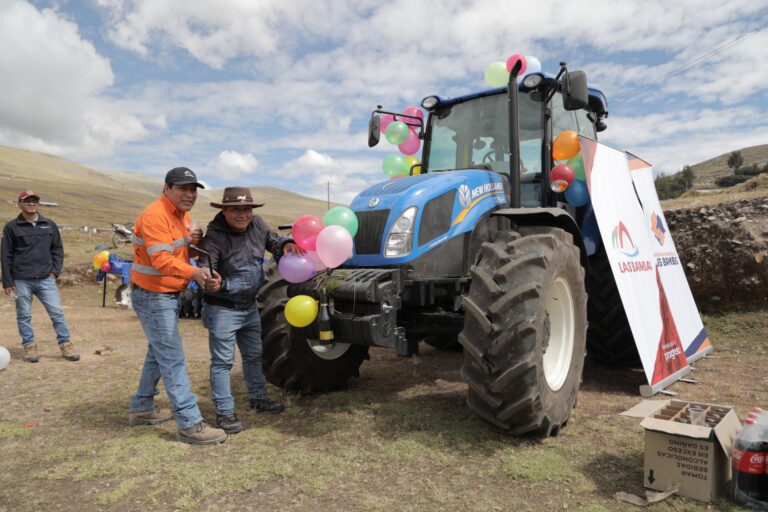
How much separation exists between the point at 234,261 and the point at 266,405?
1205mm

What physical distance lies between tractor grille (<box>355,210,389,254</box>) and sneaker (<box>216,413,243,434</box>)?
1466 millimetres

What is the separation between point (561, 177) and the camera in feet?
14.9

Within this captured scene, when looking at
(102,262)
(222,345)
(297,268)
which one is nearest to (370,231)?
(297,268)

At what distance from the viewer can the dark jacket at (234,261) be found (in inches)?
146

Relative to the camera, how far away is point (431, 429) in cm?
370

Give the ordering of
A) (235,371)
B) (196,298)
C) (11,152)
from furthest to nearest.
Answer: (11,152)
(196,298)
(235,371)

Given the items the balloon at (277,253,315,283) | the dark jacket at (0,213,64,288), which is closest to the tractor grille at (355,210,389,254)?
the balloon at (277,253,315,283)

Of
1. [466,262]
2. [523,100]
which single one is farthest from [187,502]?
[523,100]

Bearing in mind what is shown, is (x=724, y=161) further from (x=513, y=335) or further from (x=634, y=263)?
(x=513, y=335)

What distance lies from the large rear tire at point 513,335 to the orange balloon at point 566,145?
1.26 meters

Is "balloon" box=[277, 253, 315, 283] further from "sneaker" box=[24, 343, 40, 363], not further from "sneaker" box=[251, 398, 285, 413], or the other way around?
"sneaker" box=[24, 343, 40, 363]

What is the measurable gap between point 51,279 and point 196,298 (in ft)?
12.8

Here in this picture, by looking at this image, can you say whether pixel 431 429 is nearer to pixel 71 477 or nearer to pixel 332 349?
pixel 332 349

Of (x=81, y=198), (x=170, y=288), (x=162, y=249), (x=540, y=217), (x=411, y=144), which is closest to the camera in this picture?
(x=162, y=249)
